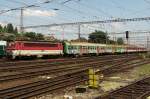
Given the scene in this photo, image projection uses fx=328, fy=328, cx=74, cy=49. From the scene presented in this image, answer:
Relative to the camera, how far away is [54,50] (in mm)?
46531

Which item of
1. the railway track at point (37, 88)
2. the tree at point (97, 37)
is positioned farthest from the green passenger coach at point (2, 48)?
the tree at point (97, 37)

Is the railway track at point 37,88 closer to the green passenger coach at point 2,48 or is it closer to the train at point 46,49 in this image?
the train at point 46,49

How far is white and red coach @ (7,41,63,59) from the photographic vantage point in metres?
38.9

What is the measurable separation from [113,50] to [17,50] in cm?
3287

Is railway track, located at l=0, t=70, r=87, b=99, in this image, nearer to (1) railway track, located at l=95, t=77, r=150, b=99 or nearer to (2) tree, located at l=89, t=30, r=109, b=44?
(1) railway track, located at l=95, t=77, r=150, b=99

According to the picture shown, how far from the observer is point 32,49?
135 ft

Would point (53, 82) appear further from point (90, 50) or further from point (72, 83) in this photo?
point (90, 50)

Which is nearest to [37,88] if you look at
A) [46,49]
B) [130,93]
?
[130,93]

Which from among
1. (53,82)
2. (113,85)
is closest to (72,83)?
(53,82)

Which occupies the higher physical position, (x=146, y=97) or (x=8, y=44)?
(x=8, y=44)

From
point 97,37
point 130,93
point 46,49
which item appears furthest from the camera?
point 97,37

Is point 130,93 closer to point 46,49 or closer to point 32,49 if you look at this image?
point 32,49

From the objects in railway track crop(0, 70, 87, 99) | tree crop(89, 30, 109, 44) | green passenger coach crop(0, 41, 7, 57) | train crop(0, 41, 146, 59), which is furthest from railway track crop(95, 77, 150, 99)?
tree crop(89, 30, 109, 44)

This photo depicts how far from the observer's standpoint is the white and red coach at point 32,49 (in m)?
38.9
